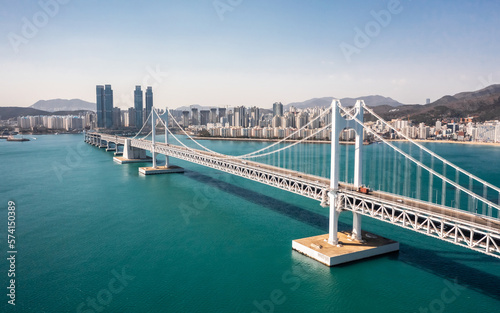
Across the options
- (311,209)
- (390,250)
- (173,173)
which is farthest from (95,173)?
(390,250)

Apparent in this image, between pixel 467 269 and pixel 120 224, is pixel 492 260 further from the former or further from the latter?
pixel 120 224

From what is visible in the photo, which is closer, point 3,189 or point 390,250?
point 390,250

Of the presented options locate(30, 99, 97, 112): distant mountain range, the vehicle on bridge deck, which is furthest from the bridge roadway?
locate(30, 99, 97, 112): distant mountain range

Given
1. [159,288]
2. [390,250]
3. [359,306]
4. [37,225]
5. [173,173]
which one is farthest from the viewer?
[173,173]

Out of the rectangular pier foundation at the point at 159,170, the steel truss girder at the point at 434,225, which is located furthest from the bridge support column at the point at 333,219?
the rectangular pier foundation at the point at 159,170

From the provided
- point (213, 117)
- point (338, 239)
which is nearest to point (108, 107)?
point (213, 117)

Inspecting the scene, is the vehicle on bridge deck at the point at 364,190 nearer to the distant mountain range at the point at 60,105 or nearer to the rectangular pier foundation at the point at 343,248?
the rectangular pier foundation at the point at 343,248

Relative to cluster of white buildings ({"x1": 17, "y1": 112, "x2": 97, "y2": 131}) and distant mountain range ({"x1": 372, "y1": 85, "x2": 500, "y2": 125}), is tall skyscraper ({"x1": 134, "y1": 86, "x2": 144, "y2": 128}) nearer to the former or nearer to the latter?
cluster of white buildings ({"x1": 17, "y1": 112, "x2": 97, "y2": 131})

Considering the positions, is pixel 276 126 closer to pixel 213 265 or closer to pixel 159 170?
pixel 159 170
